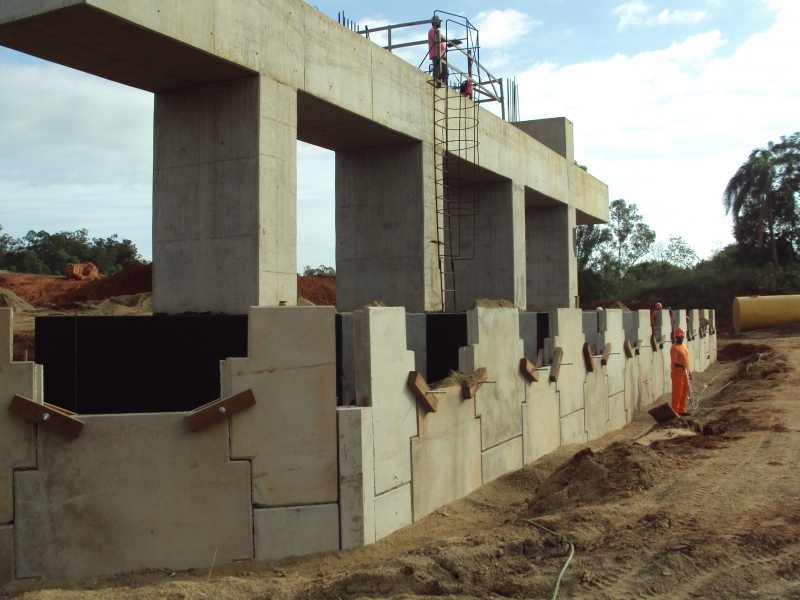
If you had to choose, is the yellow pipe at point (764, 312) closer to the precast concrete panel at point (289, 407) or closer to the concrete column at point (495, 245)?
the concrete column at point (495, 245)

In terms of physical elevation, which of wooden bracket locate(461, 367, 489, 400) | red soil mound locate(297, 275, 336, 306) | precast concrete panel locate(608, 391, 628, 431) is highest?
red soil mound locate(297, 275, 336, 306)

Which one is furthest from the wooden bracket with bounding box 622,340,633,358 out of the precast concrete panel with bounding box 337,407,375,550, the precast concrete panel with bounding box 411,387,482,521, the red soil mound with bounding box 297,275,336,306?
the red soil mound with bounding box 297,275,336,306

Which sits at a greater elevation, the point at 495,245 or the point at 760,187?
the point at 760,187

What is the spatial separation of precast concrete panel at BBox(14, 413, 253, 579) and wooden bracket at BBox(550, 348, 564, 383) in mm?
5701

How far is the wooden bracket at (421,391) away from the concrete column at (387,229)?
7.03 meters

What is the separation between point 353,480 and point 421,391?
49.5 inches

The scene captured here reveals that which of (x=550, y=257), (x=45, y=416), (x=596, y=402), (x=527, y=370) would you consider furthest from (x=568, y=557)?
(x=550, y=257)

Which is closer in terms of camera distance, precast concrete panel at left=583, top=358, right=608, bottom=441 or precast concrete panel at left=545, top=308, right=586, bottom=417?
precast concrete panel at left=545, top=308, right=586, bottom=417

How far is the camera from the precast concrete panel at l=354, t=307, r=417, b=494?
237 inches

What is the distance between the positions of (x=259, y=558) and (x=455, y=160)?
1151 centimetres

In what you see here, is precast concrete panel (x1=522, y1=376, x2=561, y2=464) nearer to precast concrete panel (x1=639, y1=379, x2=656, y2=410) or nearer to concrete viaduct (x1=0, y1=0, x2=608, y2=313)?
concrete viaduct (x1=0, y1=0, x2=608, y2=313)

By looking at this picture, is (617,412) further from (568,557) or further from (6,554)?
(6,554)

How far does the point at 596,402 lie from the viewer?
480 inches

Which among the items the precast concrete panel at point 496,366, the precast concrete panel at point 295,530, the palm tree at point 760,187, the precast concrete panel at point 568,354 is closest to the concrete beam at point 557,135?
the precast concrete panel at point 568,354
